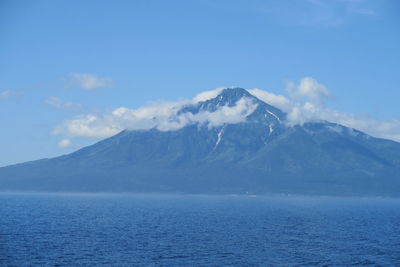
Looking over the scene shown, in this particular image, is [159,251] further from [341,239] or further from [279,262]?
[341,239]

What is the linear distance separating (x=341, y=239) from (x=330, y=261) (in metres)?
25.7

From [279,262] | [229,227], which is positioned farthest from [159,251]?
[229,227]

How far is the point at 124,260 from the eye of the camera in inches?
2963

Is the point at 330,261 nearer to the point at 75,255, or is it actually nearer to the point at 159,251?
the point at 159,251

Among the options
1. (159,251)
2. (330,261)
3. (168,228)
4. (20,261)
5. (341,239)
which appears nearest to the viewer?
(20,261)

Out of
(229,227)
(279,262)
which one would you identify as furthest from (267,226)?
(279,262)

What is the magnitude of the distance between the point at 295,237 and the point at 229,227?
21.2 m

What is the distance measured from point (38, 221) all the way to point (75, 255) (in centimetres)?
5307

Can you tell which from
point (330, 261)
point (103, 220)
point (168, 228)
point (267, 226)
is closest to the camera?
point (330, 261)

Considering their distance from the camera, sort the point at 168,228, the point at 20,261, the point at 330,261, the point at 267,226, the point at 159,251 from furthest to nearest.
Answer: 1. the point at 267,226
2. the point at 168,228
3. the point at 159,251
4. the point at 330,261
5. the point at 20,261

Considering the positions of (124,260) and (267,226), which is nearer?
(124,260)

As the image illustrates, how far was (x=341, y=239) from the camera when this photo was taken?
101625mm

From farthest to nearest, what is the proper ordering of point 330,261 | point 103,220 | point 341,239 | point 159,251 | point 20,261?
point 103,220 < point 341,239 < point 159,251 < point 330,261 < point 20,261

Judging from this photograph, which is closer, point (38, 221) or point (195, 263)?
point (195, 263)
